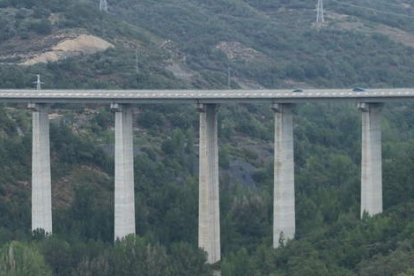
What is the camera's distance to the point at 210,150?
8850 cm

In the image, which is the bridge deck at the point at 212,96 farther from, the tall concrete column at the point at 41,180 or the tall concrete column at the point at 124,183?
the tall concrete column at the point at 124,183

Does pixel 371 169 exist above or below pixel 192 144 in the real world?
below

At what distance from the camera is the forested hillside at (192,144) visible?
83188 millimetres

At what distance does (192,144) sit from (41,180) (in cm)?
2940

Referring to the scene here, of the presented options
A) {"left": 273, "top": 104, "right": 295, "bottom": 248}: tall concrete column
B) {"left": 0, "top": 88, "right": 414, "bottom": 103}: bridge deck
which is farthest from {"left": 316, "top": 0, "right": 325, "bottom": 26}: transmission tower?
{"left": 273, "top": 104, "right": 295, "bottom": 248}: tall concrete column

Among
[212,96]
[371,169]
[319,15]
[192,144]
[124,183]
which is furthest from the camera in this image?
[319,15]

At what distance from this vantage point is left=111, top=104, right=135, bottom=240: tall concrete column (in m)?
88.5

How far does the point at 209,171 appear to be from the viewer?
8819 centimetres

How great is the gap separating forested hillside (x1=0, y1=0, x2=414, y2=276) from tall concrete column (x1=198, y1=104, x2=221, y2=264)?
85 cm

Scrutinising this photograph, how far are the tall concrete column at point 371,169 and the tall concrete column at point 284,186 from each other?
12.3ft

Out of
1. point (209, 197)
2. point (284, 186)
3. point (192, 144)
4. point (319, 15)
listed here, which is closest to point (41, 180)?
point (209, 197)

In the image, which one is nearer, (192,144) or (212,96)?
(212,96)

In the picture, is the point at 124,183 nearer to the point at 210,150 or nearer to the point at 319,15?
the point at 210,150

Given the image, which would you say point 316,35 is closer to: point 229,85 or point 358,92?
point 229,85
